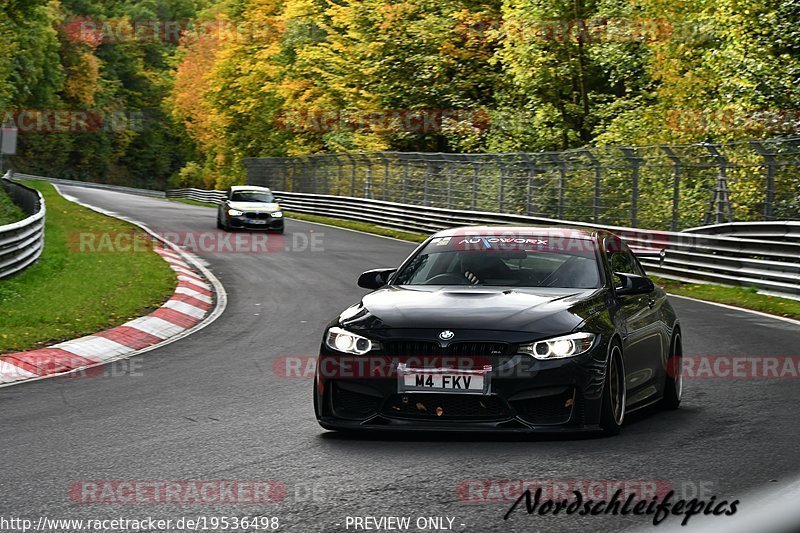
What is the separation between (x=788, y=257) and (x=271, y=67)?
47310 millimetres

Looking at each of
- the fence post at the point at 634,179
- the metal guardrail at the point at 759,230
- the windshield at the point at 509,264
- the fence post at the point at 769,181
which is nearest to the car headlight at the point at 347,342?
the windshield at the point at 509,264

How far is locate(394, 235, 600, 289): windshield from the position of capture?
8391 millimetres

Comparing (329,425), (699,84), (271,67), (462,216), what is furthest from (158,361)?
(271,67)

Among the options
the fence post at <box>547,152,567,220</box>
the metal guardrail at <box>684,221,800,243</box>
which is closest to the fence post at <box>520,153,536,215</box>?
the fence post at <box>547,152,567,220</box>

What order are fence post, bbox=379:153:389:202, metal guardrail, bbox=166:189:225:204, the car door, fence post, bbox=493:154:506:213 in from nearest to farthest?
the car door, fence post, bbox=493:154:506:213, fence post, bbox=379:153:389:202, metal guardrail, bbox=166:189:225:204

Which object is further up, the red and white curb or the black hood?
the black hood

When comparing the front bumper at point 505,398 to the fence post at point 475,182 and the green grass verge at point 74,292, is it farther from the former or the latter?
the fence post at point 475,182

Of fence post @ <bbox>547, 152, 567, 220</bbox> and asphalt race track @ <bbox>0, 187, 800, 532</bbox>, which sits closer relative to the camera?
asphalt race track @ <bbox>0, 187, 800, 532</bbox>

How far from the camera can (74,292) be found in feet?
55.4

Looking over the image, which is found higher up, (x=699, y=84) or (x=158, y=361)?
(x=699, y=84)

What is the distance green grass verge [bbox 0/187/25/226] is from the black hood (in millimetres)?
20357

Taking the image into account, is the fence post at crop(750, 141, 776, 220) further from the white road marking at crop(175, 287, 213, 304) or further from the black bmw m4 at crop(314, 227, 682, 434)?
the black bmw m4 at crop(314, 227, 682, 434)

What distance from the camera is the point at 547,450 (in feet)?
22.7

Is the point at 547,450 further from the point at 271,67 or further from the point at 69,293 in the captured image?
the point at 271,67
